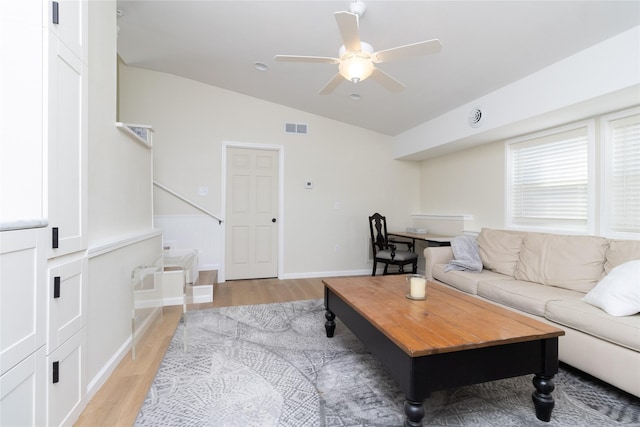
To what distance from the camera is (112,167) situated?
78.5 inches

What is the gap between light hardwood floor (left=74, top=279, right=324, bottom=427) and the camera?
1507 mm

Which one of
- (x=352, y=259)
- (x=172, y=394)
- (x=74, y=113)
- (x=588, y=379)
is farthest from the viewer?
(x=352, y=259)

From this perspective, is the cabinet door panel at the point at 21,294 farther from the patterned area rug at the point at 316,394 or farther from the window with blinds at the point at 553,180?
the window with blinds at the point at 553,180

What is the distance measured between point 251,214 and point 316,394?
3218 mm

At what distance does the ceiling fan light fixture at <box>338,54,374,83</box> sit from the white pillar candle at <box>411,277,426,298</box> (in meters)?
1.49

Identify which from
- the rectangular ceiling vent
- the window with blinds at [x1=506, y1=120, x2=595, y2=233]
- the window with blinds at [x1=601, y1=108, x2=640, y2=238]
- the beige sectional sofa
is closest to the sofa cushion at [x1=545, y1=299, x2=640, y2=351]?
the beige sectional sofa

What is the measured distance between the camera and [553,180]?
123 inches

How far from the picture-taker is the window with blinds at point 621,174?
244 cm

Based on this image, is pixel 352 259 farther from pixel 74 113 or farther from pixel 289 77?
pixel 74 113

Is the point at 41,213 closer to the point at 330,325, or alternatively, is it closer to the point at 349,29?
the point at 349,29

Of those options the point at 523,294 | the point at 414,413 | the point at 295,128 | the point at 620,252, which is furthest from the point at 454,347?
the point at 295,128

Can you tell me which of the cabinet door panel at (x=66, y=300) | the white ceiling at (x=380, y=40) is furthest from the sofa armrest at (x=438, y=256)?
the cabinet door panel at (x=66, y=300)

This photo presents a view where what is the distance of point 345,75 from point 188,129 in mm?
3021

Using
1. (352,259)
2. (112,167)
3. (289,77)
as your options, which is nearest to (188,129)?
(289,77)
